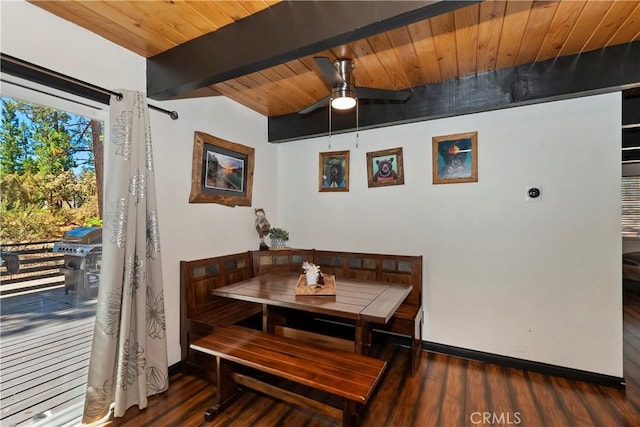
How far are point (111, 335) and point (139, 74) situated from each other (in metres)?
1.80

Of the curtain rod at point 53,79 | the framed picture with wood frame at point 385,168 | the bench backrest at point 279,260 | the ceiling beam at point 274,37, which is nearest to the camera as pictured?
the ceiling beam at point 274,37

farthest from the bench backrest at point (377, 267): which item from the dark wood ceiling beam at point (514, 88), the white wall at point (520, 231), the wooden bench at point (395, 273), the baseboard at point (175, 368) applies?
the baseboard at point (175, 368)

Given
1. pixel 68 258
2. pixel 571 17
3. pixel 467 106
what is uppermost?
pixel 571 17

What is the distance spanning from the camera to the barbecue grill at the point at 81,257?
181cm

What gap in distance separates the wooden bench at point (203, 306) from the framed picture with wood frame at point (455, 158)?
215 centimetres

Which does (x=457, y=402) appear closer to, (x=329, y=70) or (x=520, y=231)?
(x=520, y=231)

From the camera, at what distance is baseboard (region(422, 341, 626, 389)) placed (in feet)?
7.22

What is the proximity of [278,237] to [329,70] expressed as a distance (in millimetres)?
1947

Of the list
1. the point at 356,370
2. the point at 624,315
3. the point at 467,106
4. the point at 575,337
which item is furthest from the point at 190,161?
the point at 624,315

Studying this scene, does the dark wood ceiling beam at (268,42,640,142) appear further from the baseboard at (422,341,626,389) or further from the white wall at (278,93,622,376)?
the baseboard at (422,341,626,389)

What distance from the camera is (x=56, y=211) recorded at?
1752mm

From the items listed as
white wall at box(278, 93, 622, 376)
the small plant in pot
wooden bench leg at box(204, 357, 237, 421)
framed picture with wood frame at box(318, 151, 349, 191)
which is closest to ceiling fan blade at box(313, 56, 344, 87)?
white wall at box(278, 93, 622, 376)

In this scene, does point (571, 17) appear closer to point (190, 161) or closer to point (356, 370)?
point (356, 370)

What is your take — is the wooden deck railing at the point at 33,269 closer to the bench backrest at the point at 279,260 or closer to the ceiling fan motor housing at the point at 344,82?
the bench backrest at the point at 279,260
